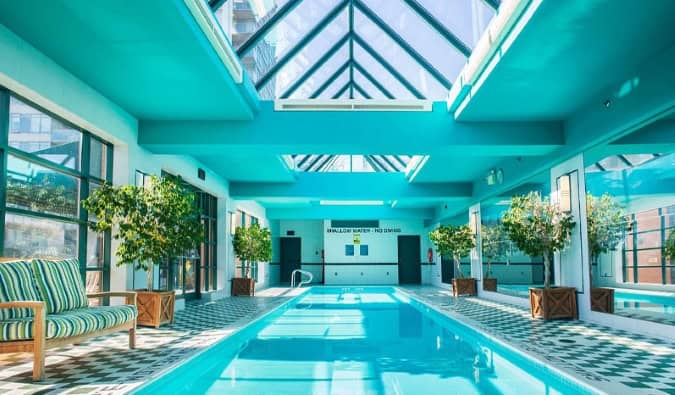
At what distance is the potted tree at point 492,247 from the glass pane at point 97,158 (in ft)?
25.2

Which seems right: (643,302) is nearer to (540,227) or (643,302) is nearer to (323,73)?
(540,227)

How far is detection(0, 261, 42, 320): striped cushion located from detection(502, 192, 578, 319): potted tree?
6.42m

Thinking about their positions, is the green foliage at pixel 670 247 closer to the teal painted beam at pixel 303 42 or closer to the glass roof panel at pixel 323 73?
the teal painted beam at pixel 303 42

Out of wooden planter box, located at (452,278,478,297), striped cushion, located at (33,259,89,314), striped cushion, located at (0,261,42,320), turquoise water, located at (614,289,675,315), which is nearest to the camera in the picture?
striped cushion, located at (0,261,42,320)

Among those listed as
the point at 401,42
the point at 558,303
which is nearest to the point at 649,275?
the point at 558,303

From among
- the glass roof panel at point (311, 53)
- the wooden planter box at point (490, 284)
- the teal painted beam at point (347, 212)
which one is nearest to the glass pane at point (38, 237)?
the glass roof panel at point (311, 53)

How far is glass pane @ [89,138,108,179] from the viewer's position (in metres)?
7.10

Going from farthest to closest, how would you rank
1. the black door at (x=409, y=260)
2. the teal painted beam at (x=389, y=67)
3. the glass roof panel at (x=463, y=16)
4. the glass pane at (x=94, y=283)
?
the black door at (x=409, y=260)
the teal painted beam at (x=389, y=67)
the glass pane at (x=94, y=283)
the glass roof panel at (x=463, y=16)

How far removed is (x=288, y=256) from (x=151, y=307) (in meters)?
15.5

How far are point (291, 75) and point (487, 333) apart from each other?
4607 millimetres

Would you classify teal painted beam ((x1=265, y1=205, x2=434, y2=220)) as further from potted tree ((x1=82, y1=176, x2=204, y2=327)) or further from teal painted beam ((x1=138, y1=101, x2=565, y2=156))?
potted tree ((x1=82, y1=176, x2=204, y2=327))

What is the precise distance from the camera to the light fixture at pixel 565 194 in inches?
323

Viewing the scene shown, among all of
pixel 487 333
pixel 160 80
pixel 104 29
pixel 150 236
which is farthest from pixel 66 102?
pixel 487 333

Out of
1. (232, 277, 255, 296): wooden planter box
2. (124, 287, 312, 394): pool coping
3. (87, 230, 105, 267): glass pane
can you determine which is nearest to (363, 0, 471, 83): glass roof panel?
(124, 287, 312, 394): pool coping
